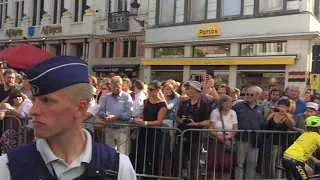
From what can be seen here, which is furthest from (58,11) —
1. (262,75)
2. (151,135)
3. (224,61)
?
(151,135)

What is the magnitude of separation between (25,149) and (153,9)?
24182mm

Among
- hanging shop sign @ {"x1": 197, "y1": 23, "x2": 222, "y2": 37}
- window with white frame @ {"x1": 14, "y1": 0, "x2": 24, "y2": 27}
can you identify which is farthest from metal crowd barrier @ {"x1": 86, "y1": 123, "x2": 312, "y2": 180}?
window with white frame @ {"x1": 14, "y1": 0, "x2": 24, "y2": 27}

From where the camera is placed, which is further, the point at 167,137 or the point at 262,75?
the point at 262,75

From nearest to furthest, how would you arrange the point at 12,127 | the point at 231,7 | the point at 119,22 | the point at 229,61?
the point at 12,127
the point at 229,61
the point at 231,7
the point at 119,22

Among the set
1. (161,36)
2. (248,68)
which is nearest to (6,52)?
(161,36)

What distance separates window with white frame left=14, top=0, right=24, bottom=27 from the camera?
34938 mm

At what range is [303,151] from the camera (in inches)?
241

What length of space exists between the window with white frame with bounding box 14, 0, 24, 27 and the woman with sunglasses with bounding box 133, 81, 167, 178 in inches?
1214

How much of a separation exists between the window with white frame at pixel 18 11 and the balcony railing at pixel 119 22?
11492mm

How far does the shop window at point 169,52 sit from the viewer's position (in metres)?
24.3

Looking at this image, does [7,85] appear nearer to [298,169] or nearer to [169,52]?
[298,169]

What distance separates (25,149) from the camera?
169 centimetres

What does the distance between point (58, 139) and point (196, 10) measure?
22.6 m

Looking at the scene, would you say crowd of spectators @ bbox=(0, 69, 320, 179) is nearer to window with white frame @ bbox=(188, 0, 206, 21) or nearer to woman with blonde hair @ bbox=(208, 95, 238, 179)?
woman with blonde hair @ bbox=(208, 95, 238, 179)
